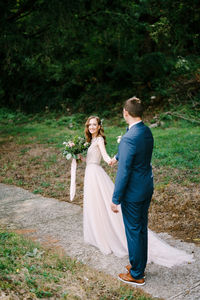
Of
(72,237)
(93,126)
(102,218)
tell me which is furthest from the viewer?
(72,237)

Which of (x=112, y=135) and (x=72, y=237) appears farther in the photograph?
(x=112, y=135)

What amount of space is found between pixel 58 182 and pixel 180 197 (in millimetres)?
3187

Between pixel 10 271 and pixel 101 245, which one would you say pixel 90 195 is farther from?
pixel 10 271

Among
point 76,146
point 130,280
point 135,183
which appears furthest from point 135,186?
point 76,146

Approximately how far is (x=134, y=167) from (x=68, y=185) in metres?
4.75

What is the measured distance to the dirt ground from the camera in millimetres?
5793

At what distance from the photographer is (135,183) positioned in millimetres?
3734

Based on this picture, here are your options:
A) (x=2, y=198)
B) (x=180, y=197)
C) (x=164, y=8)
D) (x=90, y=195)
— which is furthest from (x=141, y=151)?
(x=164, y=8)

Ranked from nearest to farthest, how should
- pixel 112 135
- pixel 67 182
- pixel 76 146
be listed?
1. pixel 76 146
2. pixel 67 182
3. pixel 112 135

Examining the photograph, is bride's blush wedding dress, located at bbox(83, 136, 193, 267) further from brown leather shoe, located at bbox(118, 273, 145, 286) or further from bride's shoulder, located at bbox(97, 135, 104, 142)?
brown leather shoe, located at bbox(118, 273, 145, 286)

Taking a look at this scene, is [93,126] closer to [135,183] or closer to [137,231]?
[135,183]

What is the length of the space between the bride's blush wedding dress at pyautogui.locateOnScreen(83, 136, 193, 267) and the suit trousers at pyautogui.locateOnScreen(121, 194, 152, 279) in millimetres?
720

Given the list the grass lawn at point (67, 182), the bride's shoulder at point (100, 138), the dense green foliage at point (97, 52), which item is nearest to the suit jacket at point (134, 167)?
the grass lawn at point (67, 182)

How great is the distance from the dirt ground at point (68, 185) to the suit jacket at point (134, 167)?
74.2 inches
